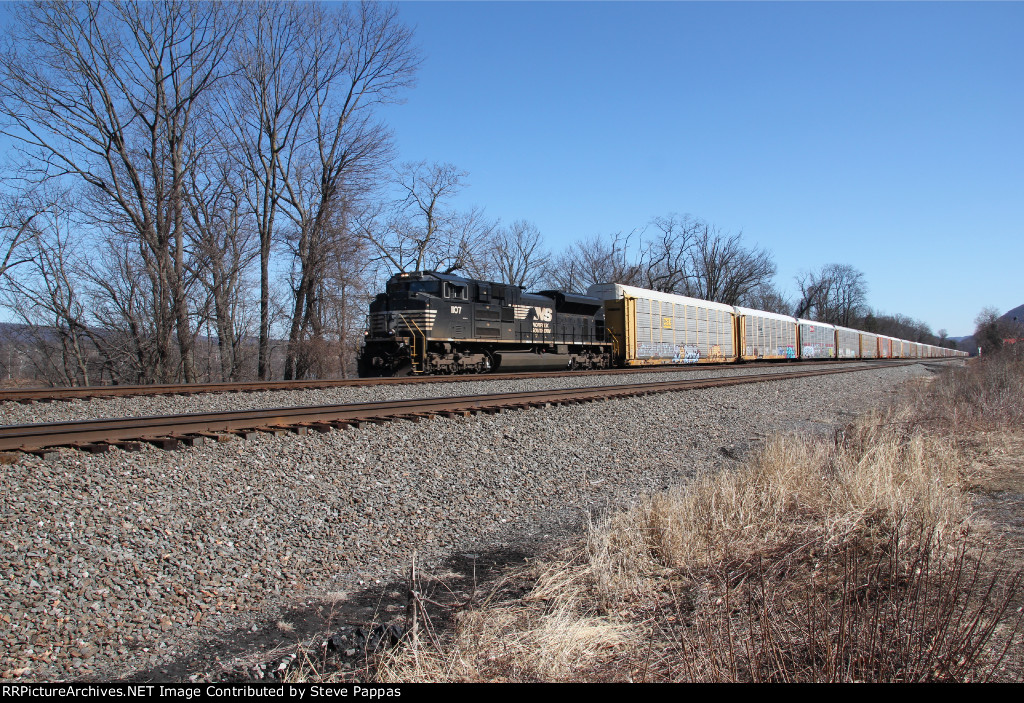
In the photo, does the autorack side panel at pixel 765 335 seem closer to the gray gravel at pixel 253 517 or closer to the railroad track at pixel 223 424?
the railroad track at pixel 223 424

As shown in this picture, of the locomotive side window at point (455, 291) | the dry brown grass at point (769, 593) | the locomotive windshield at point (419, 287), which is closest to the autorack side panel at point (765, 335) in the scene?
the locomotive side window at point (455, 291)

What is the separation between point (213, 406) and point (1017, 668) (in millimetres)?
9663

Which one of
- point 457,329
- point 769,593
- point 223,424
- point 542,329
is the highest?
point 542,329

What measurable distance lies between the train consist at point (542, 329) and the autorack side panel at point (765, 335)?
55 mm

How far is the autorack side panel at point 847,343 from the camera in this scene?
42.4m

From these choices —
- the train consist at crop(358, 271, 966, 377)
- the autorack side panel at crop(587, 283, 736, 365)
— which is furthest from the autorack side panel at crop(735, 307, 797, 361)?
the autorack side panel at crop(587, 283, 736, 365)

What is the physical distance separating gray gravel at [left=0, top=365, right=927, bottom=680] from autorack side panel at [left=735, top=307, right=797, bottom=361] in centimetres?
2394

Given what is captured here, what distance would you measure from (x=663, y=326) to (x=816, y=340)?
19.1 metres

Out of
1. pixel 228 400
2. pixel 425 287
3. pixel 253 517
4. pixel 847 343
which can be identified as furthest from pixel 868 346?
pixel 253 517

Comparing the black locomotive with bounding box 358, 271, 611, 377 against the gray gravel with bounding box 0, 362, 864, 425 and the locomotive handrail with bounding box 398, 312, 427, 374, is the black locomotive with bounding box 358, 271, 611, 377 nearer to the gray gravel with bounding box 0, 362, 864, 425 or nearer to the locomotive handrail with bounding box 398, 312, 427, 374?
the locomotive handrail with bounding box 398, 312, 427, 374

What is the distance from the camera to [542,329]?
2077cm

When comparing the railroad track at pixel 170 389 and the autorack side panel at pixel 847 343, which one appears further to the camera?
the autorack side panel at pixel 847 343

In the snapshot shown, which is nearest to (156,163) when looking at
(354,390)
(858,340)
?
(354,390)

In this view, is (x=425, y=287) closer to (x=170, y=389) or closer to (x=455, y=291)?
(x=455, y=291)
